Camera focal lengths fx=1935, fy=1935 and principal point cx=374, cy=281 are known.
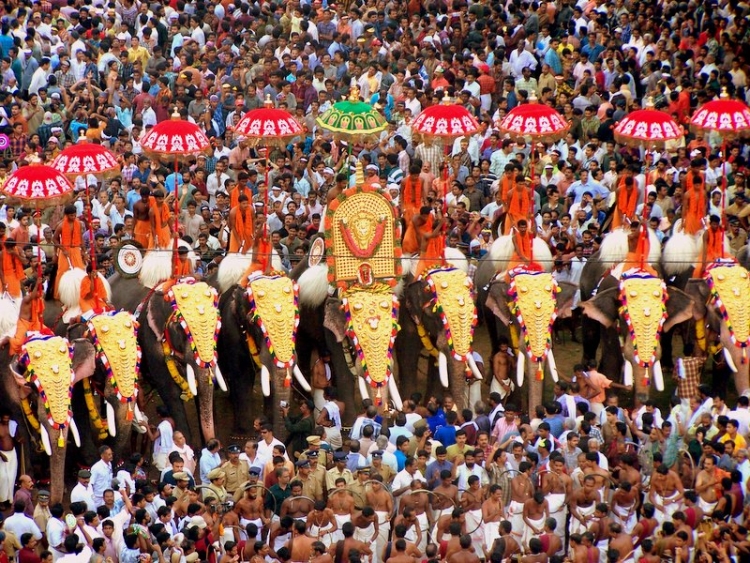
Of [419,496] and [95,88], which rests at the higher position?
[95,88]

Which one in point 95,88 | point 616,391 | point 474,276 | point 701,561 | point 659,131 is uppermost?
point 95,88

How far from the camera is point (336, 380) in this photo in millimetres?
19141

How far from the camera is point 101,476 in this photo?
54.7ft

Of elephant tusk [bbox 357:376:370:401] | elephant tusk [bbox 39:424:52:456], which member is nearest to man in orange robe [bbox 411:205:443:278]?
elephant tusk [bbox 357:376:370:401]

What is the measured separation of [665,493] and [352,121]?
5580 mm

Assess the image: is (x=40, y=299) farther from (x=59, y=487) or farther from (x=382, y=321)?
(x=382, y=321)

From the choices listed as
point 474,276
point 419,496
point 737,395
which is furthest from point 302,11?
point 419,496

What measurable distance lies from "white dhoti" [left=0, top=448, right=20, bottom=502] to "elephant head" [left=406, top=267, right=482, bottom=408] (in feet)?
13.8

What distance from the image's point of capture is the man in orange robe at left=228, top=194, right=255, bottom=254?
1912 cm

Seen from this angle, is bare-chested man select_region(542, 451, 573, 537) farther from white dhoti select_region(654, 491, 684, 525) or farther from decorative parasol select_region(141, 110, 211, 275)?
decorative parasol select_region(141, 110, 211, 275)

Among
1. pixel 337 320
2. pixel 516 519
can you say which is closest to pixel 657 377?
pixel 516 519

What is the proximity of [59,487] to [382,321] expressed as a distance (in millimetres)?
3445

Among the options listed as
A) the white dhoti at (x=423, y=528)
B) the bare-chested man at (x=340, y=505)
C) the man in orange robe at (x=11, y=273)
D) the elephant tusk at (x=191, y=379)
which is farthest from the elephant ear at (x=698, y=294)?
the man in orange robe at (x=11, y=273)

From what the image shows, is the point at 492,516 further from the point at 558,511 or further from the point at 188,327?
the point at 188,327
